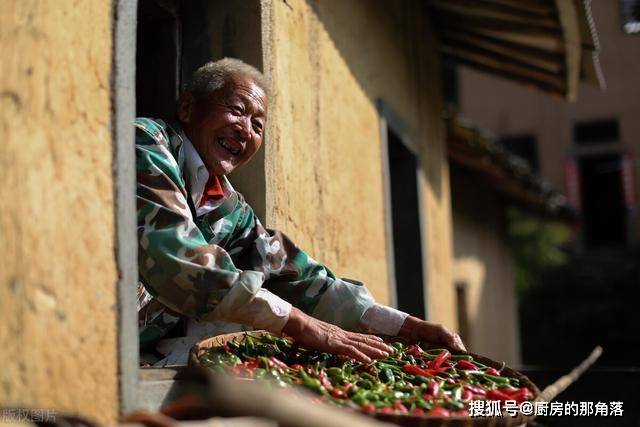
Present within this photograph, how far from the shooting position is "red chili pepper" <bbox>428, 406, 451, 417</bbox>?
2424 mm

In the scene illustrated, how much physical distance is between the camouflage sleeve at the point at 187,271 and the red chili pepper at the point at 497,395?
2.16 feet

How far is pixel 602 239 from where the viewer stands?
1878 centimetres

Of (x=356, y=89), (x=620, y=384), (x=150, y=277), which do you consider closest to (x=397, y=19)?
(x=356, y=89)

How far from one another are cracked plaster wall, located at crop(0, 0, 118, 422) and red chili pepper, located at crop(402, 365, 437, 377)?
3.27 feet

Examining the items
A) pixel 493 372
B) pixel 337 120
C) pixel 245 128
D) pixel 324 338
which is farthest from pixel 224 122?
pixel 337 120

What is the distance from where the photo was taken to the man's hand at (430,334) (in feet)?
10.8

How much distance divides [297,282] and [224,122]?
2.12 feet

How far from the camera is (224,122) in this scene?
3287 millimetres

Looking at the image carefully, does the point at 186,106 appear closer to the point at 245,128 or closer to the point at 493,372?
the point at 245,128

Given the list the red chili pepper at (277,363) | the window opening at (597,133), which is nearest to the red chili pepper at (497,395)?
the red chili pepper at (277,363)

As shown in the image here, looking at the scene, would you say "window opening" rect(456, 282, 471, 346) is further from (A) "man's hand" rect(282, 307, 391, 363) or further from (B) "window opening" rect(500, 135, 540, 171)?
(B) "window opening" rect(500, 135, 540, 171)

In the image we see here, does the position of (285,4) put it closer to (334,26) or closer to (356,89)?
(334,26)

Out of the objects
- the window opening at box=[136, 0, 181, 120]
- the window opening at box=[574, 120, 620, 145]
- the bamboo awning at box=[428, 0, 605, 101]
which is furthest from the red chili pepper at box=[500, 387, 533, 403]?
the window opening at box=[574, 120, 620, 145]

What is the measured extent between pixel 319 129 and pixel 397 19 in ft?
7.46
